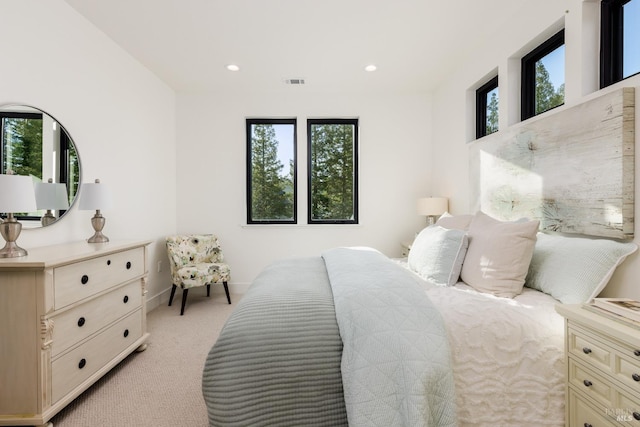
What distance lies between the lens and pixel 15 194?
1.48 m

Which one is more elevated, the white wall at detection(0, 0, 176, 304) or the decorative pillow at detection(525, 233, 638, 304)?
the white wall at detection(0, 0, 176, 304)

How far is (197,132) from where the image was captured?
3840 millimetres

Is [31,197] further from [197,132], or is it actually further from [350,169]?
[350,169]

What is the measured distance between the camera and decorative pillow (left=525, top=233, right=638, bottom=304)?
4.73 ft

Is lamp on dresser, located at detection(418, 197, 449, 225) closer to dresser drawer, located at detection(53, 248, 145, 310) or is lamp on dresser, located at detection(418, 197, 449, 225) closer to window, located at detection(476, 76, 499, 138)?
window, located at detection(476, 76, 499, 138)

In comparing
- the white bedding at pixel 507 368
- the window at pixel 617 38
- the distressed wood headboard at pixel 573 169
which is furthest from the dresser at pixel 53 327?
the window at pixel 617 38

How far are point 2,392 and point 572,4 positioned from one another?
382 centimetres

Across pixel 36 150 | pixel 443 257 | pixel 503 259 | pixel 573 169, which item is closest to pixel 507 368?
pixel 503 259

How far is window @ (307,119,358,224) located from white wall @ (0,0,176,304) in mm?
1840

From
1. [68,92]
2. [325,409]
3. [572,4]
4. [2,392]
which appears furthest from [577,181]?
[68,92]

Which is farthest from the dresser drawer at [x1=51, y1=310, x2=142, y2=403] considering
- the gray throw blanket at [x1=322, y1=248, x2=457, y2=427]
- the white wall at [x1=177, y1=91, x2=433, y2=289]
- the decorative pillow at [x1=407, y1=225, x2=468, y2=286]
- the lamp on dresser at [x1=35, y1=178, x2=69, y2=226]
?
the decorative pillow at [x1=407, y1=225, x2=468, y2=286]

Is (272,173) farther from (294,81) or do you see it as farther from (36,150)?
(36,150)

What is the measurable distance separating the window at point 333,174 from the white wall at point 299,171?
5.0 inches

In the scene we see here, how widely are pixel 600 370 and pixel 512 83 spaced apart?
217 cm
